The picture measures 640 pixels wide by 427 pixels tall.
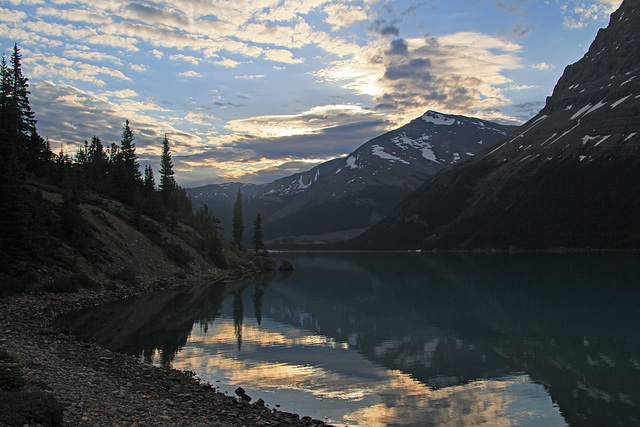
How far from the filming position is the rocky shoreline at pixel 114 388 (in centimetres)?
1339

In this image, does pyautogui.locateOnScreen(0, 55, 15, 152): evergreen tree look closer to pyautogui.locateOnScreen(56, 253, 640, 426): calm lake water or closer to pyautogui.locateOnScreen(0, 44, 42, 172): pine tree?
pyautogui.locateOnScreen(0, 44, 42, 172): pine tree

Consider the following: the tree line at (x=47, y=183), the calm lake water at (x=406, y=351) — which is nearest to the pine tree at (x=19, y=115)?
the tree line at (x=47, y=183)

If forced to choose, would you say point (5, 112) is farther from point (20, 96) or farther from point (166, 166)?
point (166, 166)

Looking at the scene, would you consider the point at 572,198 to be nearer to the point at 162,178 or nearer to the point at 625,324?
the point at 162,178

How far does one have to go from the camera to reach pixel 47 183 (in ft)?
199

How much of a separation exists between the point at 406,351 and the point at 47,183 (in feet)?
171

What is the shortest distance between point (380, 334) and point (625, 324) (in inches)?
752

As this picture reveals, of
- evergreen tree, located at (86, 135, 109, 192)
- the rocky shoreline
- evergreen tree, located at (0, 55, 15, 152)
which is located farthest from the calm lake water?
evergreen tree, located at (86, 135, 109, 192)

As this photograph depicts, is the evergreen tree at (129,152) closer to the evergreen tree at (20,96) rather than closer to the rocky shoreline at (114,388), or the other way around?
the evergreen tree at (20,96)

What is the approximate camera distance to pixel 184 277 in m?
64.5

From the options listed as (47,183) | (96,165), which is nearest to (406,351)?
(47,183)

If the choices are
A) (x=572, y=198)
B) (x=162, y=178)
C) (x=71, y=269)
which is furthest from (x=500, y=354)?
(x=572, y=198)

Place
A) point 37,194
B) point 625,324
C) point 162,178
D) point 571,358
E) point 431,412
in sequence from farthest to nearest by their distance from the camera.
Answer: point 162,178, point 37,194, point 625,324, point 571,358, point 431,412

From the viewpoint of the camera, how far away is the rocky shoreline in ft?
43.9
